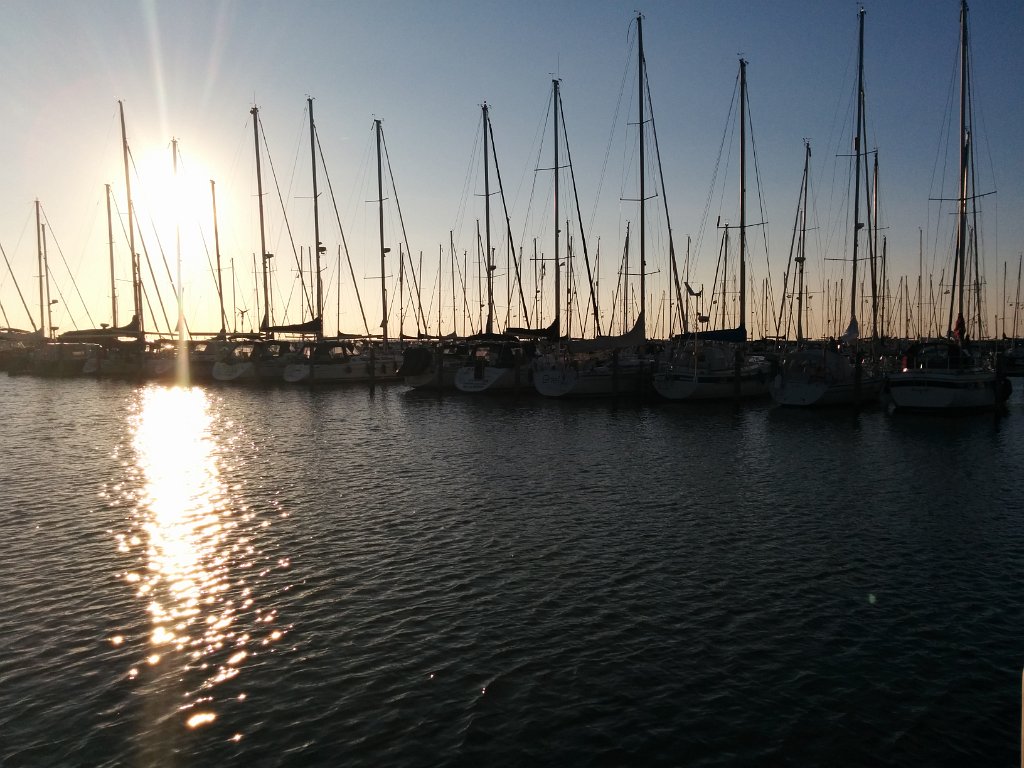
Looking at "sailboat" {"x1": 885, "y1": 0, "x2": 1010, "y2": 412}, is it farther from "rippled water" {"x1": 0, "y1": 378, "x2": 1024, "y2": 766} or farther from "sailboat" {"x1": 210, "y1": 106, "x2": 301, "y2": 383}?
"sailboat" {"x1": 210, "y1": 106, "x2": 301, "y2": 383}

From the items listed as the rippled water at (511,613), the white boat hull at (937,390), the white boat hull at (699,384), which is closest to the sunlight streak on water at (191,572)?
the rippled water at (511,613)

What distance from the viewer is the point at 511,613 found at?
11469 millimetres

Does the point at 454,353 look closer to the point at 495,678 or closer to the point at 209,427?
the point at 209,427

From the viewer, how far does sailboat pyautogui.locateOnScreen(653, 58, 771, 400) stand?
1762 inches

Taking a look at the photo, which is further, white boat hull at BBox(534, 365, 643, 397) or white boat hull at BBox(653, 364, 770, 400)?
white boat hull at BBox(534, 365, 643, 397)

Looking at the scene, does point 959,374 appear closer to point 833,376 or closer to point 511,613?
point 833,376

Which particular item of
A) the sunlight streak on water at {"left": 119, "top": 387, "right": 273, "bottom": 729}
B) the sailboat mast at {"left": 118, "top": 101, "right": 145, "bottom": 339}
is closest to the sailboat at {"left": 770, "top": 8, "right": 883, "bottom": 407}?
the sunlight streak on water at {"left": 119, "top": 387, "right": 273, "bottom": 729}

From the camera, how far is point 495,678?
9.34 meters

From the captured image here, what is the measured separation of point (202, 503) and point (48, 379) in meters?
68.3

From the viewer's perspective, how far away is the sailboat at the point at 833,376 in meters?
42.3

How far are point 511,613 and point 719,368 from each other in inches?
1513

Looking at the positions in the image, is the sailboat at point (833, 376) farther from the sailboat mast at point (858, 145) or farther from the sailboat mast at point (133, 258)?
the sailboat mast at point (133, 258)

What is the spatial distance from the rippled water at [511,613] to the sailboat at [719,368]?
805 inches

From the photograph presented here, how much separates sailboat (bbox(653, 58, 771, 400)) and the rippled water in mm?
20435
